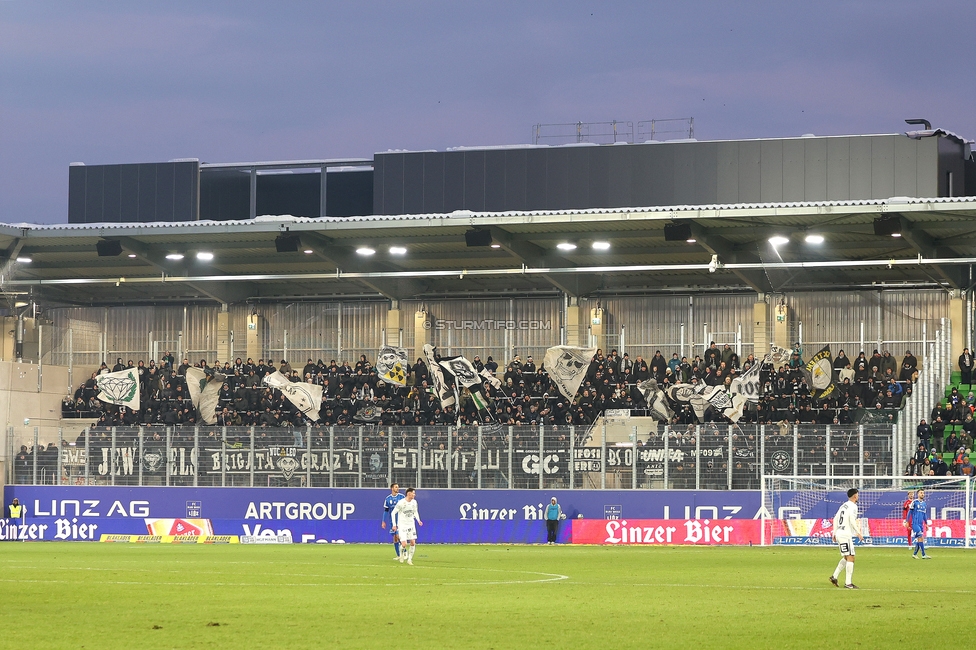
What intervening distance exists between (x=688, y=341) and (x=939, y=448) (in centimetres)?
1357

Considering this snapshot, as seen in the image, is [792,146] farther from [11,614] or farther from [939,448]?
[11,614]

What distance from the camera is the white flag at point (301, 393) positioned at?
49438mm

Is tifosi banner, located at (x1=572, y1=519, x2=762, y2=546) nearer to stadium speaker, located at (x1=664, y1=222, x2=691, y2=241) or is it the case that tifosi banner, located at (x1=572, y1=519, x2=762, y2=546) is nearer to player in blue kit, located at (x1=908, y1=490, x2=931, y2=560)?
player in blue kit, located at (x1=908, y1=490, x2=931, y2=560)

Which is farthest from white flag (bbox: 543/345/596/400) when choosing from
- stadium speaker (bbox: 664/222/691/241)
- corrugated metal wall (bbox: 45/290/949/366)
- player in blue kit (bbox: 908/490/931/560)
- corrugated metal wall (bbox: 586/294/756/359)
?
player in blue kit (bbox: 908/490/931/560)

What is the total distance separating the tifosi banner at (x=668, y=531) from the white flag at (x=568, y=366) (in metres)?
6.75

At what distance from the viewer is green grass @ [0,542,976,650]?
14.7 m

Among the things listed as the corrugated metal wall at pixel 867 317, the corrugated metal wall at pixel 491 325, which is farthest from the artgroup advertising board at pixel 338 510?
the corrugated metal wall at pixel 867 317

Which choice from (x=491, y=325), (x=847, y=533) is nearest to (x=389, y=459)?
(x=491, y=325)

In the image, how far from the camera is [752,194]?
48469 millimetres

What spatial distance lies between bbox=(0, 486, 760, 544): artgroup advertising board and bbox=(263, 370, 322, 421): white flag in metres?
4.42

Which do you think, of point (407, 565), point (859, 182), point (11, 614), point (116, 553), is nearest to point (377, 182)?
point (859, 182)

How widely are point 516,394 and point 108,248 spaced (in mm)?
14925

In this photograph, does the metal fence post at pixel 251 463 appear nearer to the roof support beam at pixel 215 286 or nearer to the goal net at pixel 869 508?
the roof support beam at pixel 215 286

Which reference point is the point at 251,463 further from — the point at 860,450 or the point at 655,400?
the point at 860,450
